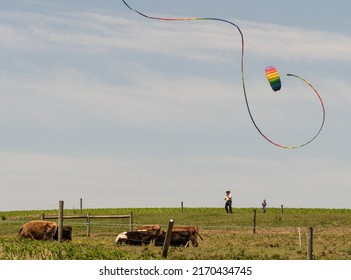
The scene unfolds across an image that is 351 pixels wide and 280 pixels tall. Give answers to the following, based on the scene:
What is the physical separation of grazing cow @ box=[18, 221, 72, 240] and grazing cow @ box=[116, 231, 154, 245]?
2.86 metres

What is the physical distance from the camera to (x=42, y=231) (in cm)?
3044

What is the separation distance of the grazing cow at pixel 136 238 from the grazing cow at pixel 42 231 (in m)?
2.86

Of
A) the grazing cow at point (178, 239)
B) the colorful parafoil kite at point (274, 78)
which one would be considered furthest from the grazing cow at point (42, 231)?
the colorful parafoil kite at point (274, 78)

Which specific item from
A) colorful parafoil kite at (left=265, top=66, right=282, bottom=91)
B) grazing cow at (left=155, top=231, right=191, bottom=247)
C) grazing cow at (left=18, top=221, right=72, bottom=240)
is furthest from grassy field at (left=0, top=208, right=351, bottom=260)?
colorful parafoil kite at (left=265, top=66, right=282, bottom=91)

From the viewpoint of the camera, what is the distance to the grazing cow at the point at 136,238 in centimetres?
2878

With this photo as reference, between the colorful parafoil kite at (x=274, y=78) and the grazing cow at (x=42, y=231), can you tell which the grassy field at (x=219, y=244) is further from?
the colorful parafoil kite at (x=274, y=78)

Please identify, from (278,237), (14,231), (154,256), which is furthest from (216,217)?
(154,256)

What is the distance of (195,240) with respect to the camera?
1121 inches

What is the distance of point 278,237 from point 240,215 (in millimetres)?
19305

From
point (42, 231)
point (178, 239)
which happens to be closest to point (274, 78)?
point (178, 239)

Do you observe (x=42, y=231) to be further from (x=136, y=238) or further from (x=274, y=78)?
(x=274, y=78)

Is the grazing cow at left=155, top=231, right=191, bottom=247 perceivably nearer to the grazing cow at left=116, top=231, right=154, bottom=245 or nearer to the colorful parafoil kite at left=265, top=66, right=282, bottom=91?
the grazing cow at left=116, top=231, right=154, bottom=245

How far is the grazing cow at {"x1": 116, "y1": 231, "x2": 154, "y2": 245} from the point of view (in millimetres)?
28781
